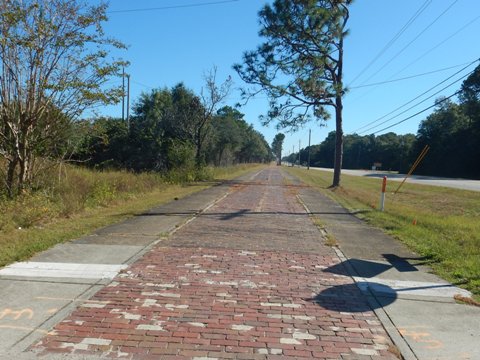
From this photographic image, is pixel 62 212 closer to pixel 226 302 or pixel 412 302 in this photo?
pixel 226 302

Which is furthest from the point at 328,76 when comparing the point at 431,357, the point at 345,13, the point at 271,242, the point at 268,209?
the point at 431,357

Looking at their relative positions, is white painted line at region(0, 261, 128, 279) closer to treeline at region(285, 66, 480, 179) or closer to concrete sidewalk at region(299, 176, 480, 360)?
concrete sidewalk at region(299, 176, 480, 360)

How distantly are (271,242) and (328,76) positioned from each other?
24274 millimetres

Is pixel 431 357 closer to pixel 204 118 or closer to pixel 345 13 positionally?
pixel 345 13

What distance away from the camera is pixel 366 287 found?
6691 mm

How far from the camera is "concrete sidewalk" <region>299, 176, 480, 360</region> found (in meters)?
4.69

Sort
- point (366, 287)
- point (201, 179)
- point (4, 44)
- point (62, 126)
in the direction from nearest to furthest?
point (366, 287)
point (4, 44)
point (62, 126)
point (201, 179)

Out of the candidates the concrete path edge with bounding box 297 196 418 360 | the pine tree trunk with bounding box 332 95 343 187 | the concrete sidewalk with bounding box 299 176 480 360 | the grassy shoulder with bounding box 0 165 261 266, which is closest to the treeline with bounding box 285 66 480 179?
the pine tree trunk with bounding box 332 95 343 187

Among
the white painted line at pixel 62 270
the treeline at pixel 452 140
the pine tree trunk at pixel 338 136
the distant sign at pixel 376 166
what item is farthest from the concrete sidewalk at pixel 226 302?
the distant sign at pixel 376 166

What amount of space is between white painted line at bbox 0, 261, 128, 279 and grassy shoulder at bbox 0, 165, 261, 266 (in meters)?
0.38

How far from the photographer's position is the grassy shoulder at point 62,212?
28.3 feet

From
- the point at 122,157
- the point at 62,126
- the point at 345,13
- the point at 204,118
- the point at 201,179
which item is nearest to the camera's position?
the point at 62,126

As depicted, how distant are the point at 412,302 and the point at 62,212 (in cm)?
910

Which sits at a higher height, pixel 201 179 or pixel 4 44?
pixel 4 44
